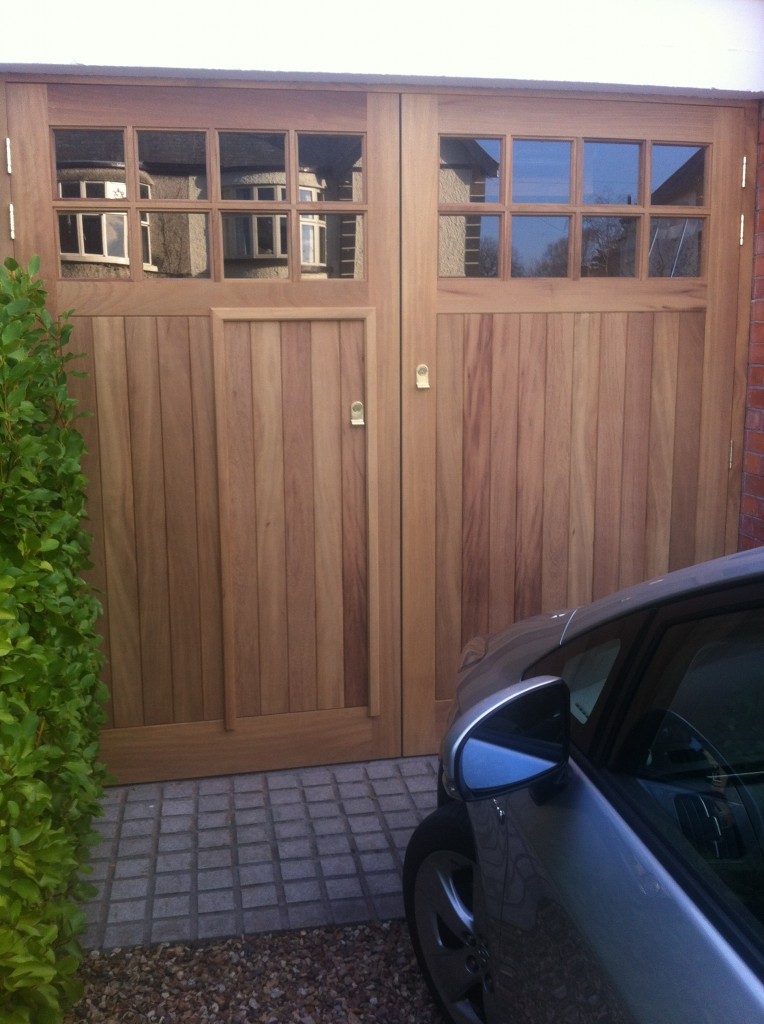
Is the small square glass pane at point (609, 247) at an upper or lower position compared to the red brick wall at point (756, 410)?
upper

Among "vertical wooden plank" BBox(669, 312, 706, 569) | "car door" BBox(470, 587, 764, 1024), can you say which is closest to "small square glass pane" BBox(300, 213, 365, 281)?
"vertical wooden plank" BBox(669, 312, 706, 569)

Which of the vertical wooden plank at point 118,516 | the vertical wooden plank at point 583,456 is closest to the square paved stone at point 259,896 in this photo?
the vertical wooden plank at point 118,516

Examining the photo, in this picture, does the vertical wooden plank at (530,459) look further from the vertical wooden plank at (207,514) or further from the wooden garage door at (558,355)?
the vertical wooden plank at (207,514)

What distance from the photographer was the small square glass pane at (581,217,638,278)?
16.0ft

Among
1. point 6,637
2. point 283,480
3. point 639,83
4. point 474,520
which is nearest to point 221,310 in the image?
point 283,480

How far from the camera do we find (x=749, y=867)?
5.62 ft

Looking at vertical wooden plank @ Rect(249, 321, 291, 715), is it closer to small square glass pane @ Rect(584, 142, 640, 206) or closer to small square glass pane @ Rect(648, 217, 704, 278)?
small square glass pane @ Rect(584, 142, 640, 206)

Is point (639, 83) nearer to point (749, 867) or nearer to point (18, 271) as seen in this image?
point (18, 271)

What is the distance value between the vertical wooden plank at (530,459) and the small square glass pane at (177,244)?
4.61ft

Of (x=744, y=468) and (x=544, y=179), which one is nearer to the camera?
(x=544, y=179)

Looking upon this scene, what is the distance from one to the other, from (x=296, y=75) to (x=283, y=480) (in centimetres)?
164

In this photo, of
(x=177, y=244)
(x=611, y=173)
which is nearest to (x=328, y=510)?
(x=177, y=244)

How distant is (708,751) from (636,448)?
3.22m

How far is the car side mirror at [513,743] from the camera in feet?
7.25
